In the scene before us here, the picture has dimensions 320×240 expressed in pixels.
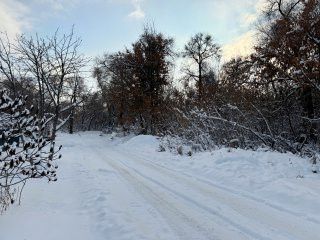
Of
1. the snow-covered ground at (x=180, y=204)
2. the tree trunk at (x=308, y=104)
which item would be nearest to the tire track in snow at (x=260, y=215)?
the snow-covered ground at (x=180, y=204)

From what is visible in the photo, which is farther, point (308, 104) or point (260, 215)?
point (308, 104)

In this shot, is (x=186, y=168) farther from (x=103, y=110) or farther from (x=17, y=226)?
(x=103, y=110)

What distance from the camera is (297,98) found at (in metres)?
16.0

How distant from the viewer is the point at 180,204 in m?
7.49

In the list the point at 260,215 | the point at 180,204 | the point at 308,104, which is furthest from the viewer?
the point at 308,104

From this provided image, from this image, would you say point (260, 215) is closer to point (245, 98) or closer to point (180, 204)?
point (180, 204)

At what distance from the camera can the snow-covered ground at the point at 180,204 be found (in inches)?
223

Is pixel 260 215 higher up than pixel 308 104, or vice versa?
pixel 308 104

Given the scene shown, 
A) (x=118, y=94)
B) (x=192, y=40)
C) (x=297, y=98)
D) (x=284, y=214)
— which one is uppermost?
(x=192, y=40)

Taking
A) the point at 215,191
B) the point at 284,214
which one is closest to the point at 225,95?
the point at 215,191

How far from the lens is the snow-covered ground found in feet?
18.6

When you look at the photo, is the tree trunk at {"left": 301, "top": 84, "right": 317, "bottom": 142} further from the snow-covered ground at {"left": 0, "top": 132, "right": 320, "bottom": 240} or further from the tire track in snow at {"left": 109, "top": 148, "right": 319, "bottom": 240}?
the tire track in snow at {"left": 109, "top": 148, "right": 319, "bottom": 240}

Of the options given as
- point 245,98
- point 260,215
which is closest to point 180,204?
point 260,215

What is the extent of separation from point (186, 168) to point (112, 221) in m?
7.16
